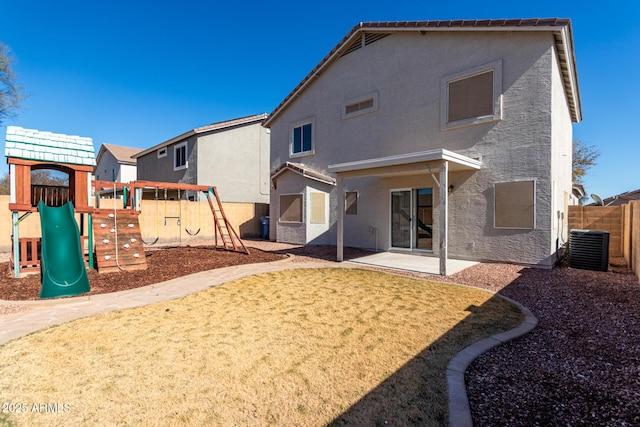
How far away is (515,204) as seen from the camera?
9.18m

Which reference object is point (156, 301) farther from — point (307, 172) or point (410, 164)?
point (307, 172)

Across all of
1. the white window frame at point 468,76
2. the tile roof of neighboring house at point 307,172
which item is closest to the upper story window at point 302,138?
the tile roof of neighboring house at point 307,172

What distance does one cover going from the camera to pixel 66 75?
683 inches

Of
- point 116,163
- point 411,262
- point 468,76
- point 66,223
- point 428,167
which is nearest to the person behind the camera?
point 66,223

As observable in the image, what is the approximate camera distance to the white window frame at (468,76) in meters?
9.48

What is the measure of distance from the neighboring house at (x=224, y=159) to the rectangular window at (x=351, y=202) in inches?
396

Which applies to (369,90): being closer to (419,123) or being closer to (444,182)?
(419,123)

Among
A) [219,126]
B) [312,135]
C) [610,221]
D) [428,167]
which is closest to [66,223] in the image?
[428,167]

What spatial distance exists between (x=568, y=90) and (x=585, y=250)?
6338 mm

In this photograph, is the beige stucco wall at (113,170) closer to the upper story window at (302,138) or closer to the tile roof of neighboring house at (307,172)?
the upper story window at (302,138)

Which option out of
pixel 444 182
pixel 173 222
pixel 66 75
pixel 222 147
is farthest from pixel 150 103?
pixel 444 182

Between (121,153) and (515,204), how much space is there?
33683 millimetres

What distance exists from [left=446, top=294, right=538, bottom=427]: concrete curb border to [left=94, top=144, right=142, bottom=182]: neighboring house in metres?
30.9

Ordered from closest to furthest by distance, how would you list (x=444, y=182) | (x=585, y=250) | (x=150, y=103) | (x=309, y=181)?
(x=444, y=182) → (x=585, y=250) → (x=309, y=181) → (x=150, y=103)
